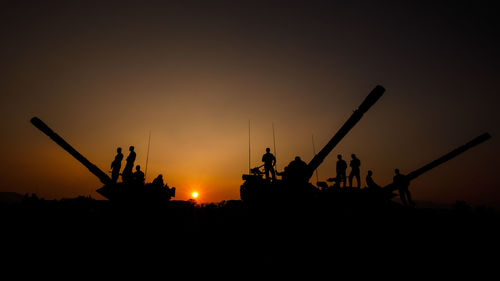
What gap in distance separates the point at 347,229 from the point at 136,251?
696 centimetres

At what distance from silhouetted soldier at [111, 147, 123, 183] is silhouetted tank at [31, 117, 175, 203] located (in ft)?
3.35

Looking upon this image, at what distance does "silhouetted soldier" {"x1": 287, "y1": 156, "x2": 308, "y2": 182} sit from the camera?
25.4 ft

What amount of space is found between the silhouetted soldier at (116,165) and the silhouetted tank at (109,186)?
3.35 feet

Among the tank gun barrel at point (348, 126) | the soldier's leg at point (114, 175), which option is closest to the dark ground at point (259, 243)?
the soldier's leg at point (114, 175)

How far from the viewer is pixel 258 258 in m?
5.98

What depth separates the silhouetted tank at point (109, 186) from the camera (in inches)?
328

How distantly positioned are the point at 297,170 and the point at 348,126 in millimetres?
2570

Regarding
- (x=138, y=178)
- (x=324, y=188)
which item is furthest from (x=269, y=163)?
(x=138, y=178)

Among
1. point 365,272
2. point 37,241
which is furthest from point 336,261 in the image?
point 37,241

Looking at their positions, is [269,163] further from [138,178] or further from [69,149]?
[69,149]

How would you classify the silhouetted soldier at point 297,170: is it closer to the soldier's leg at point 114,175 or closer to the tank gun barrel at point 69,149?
the tank gun barrel at point 69,149

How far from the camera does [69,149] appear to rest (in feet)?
28.3

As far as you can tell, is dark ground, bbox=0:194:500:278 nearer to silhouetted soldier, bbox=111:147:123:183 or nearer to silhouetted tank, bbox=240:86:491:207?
silhouetted tank, bbox=240:86:491:207

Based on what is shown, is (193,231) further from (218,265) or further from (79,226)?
(79,226)
